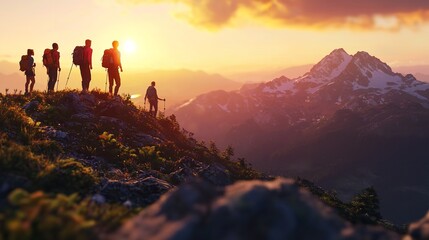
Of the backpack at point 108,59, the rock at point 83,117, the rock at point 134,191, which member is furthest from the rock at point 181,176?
the backpack at point 108,59

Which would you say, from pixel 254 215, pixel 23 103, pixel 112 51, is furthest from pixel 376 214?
pixel 254 215

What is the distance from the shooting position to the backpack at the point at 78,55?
28.9 meters

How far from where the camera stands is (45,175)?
10289 millimetres

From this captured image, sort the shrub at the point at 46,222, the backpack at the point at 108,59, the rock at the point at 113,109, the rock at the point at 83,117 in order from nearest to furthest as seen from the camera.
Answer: the shrub at the point at 46,222, the rock at the point at 83,117, the rock at the point at 113,109, the backpack at the point at 108,59

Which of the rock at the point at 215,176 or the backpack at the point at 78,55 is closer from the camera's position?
the rock at the point at 215,176

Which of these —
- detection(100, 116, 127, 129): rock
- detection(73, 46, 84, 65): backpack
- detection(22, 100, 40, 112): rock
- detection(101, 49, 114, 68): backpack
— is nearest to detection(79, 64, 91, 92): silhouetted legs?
detection(73, 46, 84, 65): backpack

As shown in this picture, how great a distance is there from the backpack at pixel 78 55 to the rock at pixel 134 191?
18496 mm

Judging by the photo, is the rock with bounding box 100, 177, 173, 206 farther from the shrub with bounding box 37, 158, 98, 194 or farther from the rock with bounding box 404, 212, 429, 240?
the rock with bounding box 404, 212, 429, 240

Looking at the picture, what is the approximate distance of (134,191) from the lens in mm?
11789

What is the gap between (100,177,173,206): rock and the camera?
11000 millimetres

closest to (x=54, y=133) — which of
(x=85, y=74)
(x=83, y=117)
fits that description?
(x=83, y=117)

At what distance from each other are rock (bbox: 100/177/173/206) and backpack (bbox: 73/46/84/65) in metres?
18.5

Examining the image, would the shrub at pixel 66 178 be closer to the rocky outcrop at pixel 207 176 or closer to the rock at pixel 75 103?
the rocky outcrop at pixel 207 176

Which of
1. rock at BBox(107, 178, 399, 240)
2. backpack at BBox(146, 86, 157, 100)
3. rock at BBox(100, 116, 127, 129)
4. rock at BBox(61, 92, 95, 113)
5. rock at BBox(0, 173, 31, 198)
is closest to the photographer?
rock at BBox(107, 178, 399, 240)
